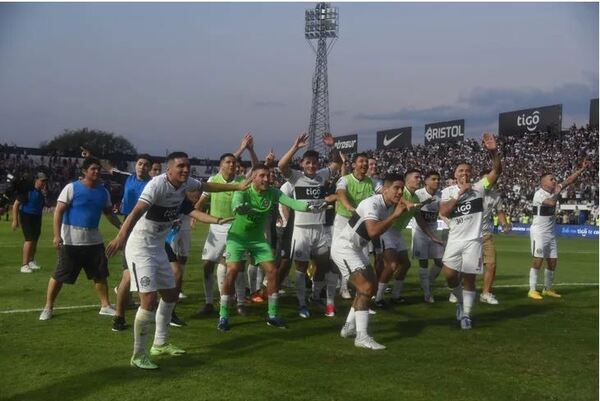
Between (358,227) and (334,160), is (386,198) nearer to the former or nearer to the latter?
(358,227)

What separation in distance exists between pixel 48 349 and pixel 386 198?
4.71 metres

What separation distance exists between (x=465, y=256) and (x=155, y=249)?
483 centimetres

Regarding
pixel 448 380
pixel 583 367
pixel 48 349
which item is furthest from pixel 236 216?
pixel 583 367

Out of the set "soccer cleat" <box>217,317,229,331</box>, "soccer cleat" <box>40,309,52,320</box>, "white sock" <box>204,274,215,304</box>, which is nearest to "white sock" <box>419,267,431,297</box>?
"white sock" <box>204,274,215,304</box>

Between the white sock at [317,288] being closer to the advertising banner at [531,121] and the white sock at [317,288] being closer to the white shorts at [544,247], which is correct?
the white shorts at [544,247]

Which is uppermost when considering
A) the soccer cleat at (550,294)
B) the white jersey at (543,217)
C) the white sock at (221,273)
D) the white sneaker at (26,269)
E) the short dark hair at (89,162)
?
the short dark hair at (89,162)

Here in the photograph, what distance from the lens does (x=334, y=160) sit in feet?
43.1

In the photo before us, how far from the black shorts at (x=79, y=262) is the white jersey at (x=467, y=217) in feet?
17.8

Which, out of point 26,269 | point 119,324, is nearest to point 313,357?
point 119,324

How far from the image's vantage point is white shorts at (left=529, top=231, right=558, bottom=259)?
42.8ft

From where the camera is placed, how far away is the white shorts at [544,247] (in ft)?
42.8

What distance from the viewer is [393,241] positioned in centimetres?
1141

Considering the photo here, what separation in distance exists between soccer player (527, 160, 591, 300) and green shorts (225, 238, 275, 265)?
6419mm

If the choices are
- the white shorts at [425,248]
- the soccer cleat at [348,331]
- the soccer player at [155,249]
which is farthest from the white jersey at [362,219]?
the white shorts at [425,248]
